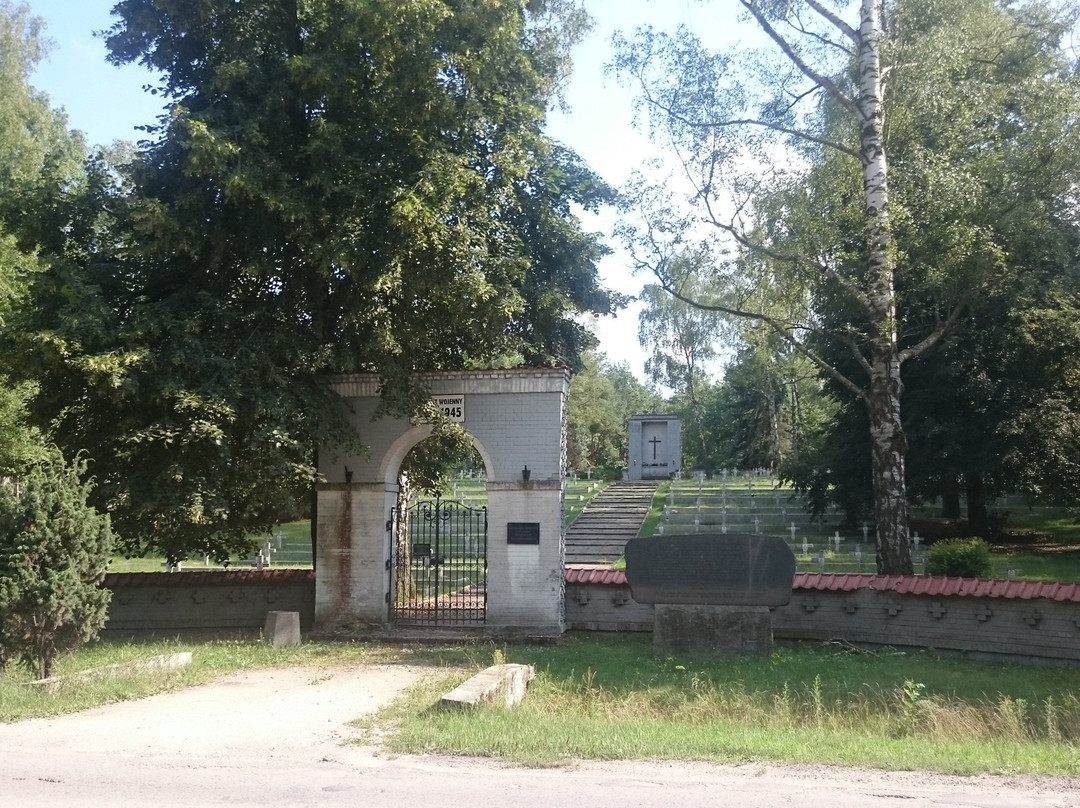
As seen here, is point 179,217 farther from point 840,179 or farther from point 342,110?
point 840,179

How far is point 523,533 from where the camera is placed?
15508 millimetres

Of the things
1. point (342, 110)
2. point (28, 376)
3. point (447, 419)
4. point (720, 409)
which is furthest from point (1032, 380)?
point (720, 409)

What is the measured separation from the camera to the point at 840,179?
18.1 meters

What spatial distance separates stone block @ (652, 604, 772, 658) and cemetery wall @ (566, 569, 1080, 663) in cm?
162

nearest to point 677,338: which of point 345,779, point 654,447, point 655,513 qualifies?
point 654,447

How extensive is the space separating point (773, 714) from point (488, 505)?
6.84 meters

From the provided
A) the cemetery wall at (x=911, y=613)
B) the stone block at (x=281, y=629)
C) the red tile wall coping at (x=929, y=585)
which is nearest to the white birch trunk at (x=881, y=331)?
the red tile wall coping at (x=929, y=585)

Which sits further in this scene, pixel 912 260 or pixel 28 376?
pixel 912 260

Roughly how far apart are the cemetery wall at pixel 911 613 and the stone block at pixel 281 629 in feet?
15.1

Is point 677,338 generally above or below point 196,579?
above

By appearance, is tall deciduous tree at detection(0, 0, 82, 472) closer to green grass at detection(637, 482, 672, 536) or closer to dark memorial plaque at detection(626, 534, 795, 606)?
dark memorial plaque at detection(626, 534, 795, 606)

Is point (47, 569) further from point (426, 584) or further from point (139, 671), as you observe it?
point (426, 584)

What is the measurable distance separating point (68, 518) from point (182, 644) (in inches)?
194

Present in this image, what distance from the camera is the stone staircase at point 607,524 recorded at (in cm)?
2791
